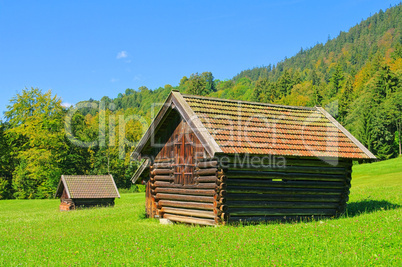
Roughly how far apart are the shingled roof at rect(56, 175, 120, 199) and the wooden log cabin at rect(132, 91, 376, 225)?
626 inches

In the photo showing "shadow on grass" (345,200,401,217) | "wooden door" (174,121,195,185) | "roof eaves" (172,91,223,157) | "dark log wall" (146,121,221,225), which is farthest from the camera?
"shadow on grass" (345,200,401,217)

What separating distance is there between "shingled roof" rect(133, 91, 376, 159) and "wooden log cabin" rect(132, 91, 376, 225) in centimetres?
4

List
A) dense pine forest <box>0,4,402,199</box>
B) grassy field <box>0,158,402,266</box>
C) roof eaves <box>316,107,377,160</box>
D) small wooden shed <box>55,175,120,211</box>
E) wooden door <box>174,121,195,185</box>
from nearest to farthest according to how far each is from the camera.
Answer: grassy field <box>0,158,402,266</box>, wooden door <box>174,121,195,185</box>, roof eaves <box>316,107,377,160</box>, small wooden shed <box>55,175,120,211</box>, dense pine forest <box>0,4,402,199</box>

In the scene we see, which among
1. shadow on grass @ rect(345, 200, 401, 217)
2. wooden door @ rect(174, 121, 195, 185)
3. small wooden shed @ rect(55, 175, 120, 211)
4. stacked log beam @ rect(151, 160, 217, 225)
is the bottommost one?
small wooden shed @ rect(55, 175, 120, 211)

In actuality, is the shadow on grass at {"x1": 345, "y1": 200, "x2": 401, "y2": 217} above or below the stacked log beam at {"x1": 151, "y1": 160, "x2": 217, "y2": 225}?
below

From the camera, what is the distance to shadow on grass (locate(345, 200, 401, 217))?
17.1 m

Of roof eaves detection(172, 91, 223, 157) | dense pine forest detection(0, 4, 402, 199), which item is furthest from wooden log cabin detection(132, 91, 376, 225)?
dense pine forest detection(0, 4, 402, 199)

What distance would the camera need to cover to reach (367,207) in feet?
59.6

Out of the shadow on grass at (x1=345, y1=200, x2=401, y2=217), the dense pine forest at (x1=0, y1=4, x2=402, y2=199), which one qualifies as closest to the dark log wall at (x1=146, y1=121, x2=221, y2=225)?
the shadow on grass at (x1=345, y1=200, x2=401, y2=217)

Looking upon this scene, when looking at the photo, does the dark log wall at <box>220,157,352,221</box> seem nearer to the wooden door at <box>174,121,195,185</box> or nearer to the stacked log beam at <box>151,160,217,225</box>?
the stacked log beam at <box>151,160,217,225</box>

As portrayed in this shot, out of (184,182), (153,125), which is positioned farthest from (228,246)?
(153,125)

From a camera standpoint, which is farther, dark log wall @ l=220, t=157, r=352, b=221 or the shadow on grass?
Result: the shadow on grass

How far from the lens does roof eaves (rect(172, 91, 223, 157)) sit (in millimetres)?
13745

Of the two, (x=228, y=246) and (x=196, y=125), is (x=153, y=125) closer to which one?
(x=196, y=125)
